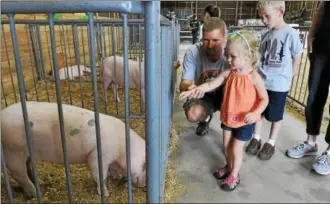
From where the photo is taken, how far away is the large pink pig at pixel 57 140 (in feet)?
4.89

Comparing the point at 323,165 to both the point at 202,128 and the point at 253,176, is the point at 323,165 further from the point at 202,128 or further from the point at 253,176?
the point at 202,128

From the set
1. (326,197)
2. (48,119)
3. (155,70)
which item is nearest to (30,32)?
(48,119)

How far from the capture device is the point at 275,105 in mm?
2096

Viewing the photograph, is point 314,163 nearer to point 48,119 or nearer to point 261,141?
point 261,141

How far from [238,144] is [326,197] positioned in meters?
0.62

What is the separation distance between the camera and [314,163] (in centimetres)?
205

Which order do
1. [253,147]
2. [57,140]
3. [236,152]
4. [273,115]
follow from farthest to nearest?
[253,147], [273,115], [236,152], [57,140]

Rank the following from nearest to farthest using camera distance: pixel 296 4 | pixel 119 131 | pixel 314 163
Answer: pixel 119 131, pixel 314 163, pixel 296 4

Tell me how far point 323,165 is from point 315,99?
49 centimetres

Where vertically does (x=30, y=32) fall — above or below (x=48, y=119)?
above

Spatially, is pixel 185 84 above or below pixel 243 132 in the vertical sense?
above

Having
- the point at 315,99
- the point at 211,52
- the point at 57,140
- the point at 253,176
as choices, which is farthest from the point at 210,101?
the point at 57,140

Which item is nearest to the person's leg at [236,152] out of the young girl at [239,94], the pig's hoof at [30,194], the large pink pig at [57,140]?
the young girl at [239,94]

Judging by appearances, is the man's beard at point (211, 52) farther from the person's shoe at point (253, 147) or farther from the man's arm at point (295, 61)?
the person's shoe at point (253, 147)
